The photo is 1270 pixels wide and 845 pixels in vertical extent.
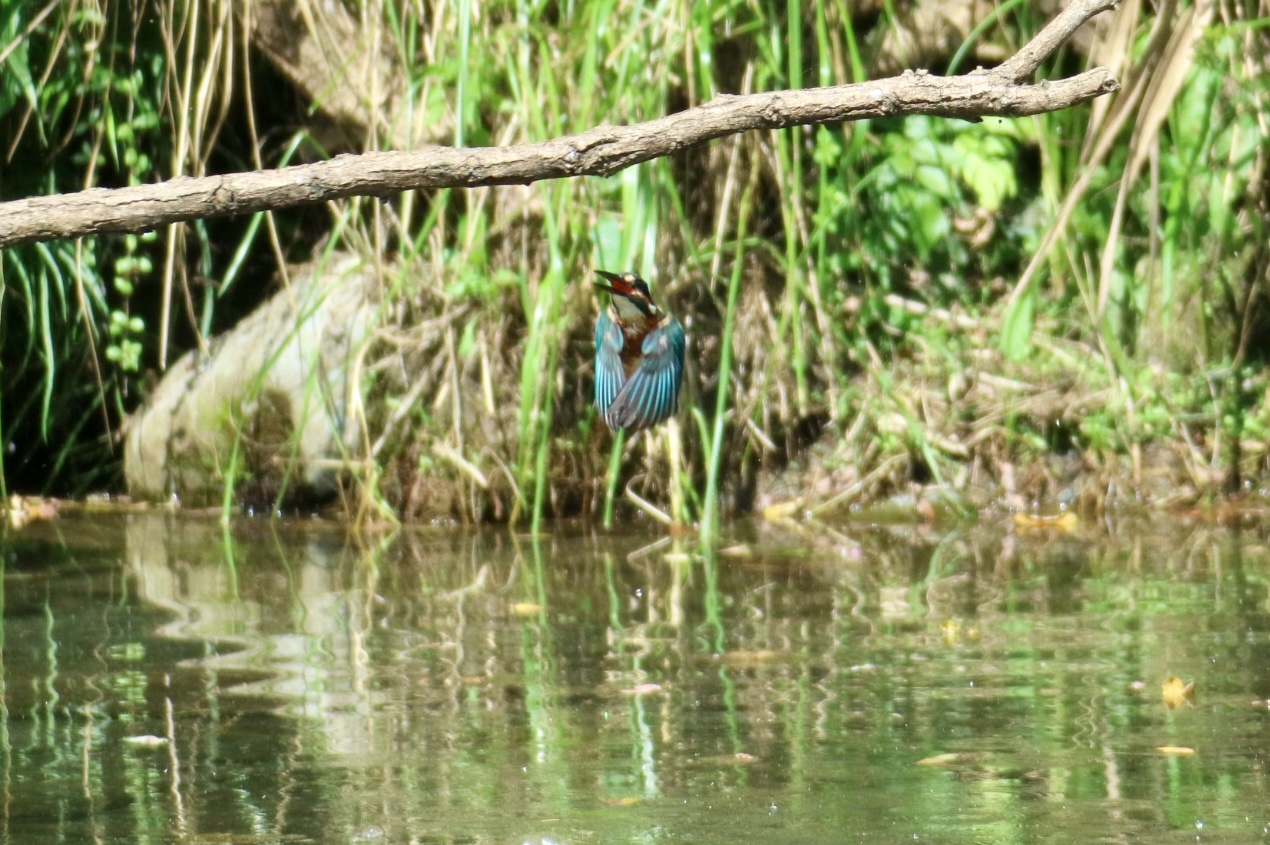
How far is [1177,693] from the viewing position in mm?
2676

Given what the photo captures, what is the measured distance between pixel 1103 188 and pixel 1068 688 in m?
2.42

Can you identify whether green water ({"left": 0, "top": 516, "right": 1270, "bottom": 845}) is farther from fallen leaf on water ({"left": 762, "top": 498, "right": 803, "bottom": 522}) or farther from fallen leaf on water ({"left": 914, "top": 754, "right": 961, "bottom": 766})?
fallen leaf on water ({"left": 762, "top": 498, "right": 803, "bottom": 522})

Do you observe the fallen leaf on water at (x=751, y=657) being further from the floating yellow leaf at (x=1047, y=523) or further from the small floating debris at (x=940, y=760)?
the floating yellow leaf at (x=1047, y=523)

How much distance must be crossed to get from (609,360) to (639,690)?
86cm

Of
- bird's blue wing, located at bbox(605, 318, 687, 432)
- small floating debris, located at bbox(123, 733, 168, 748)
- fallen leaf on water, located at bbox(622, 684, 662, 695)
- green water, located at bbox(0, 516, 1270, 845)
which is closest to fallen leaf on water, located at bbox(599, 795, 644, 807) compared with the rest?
green water, located at bbox(0, 516, 1270, 845)

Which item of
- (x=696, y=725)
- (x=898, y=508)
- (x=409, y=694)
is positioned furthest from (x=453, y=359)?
(x=696, y=725)

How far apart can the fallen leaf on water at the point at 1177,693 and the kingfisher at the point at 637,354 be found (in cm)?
114

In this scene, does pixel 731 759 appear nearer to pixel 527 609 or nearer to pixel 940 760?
pixel 940 760

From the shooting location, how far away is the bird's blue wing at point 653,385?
3307 mm

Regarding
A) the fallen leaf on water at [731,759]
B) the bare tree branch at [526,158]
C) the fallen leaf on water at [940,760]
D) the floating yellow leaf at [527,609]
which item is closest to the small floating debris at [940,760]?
the fallen leaf on water at [940,760]

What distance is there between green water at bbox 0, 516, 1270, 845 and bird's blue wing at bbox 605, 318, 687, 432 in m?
0.41

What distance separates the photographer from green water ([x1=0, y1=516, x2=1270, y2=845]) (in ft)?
7.08

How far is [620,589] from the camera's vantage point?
368 centimetres

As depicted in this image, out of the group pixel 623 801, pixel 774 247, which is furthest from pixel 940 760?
pixel 774 247
